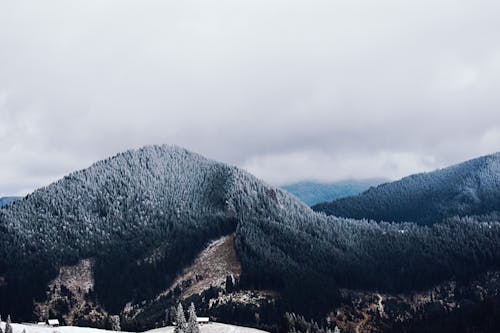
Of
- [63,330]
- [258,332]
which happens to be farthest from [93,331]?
[258,332]

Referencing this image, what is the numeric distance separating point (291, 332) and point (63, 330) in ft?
248

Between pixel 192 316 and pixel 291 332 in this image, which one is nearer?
pixel 192 316

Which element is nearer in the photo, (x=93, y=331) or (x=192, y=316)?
(x=192, y=316)

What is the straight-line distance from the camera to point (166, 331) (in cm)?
19700

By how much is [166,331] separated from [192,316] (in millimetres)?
30841

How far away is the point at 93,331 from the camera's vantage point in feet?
626

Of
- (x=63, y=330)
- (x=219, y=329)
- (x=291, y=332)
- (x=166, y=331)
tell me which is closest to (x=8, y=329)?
(x=63, y=330)

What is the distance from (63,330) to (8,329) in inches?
852

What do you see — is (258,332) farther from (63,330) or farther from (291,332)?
(63,330)

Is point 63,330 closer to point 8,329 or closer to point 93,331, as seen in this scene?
point 93,331

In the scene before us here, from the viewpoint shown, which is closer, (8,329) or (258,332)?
(8,329)

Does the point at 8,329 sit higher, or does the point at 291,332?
the point at 8,329

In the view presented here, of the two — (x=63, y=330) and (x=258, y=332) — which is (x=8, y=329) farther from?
(x=258, y=332)

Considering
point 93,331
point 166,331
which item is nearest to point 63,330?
point 93,331
